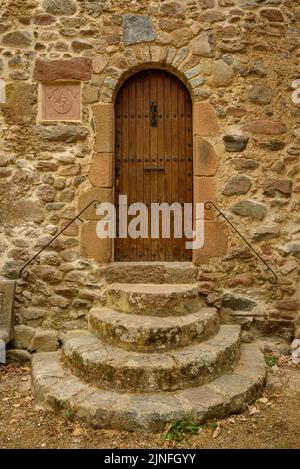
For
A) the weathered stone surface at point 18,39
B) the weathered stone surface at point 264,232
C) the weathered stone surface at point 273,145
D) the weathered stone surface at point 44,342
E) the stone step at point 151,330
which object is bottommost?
the weathered stone surface at point 44,342

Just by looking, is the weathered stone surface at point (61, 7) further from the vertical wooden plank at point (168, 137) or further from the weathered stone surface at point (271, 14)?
the weathered stone surface at point (271, 14)

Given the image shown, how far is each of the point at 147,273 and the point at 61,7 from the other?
2980mm

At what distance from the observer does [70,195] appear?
3955mm

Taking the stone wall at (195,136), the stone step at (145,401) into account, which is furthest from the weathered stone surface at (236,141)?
the stone step at (145,401)

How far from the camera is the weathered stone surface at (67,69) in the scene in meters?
3.94

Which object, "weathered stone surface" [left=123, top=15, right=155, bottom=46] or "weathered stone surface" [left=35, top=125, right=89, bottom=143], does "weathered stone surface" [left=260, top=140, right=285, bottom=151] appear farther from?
"weathered stone surface" [left=35, top=125, right=89, bottom=143]

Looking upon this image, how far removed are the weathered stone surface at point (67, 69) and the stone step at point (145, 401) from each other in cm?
297

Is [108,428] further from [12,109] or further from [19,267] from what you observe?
[12,109]

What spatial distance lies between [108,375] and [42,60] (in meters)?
3.25

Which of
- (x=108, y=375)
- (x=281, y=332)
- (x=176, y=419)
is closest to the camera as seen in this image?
(x=176, y=419)

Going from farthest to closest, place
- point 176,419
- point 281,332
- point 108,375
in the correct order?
1. point 281,332
2. point 108,375
3. point 176,419

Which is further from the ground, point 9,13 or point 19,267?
point 9,13

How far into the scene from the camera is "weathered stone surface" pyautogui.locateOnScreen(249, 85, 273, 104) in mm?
3938

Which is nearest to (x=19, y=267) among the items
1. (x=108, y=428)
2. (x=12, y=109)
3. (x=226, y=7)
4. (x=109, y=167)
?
(x=109, y=167)
